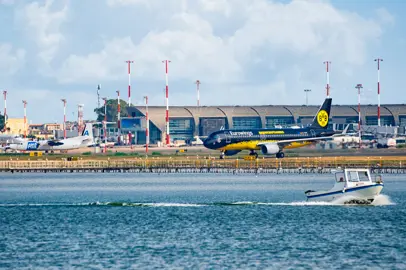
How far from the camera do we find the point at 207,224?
77.4 metres

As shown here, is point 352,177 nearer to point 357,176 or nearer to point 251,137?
point 357,176

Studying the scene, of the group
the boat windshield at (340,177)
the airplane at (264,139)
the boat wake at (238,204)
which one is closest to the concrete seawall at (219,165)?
the airplane at (264,139)

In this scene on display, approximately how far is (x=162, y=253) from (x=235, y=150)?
10894 centimetres

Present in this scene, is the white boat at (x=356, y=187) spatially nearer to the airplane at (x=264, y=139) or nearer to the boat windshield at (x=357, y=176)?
the boat windshield at (x=357, y=176)

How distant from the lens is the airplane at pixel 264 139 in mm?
163625

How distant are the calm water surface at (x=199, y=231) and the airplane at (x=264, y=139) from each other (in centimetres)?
4429

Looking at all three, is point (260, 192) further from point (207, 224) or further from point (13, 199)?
point (207, 224)

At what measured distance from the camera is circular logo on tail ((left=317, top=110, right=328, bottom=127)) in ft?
592

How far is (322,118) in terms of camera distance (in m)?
181

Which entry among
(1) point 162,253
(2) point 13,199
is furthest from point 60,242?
(2) point 13,199

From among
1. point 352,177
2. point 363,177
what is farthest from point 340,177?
point 363,177

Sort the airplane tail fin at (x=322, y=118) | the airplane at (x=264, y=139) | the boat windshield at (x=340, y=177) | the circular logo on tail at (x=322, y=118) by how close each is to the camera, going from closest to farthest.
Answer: the boat windshield at (x=340, y=177) < the airplane at (x=264, y=139) < the airplane tail fin at (x=322, y=118) < the circular logo on tail at (x=322, y=118)

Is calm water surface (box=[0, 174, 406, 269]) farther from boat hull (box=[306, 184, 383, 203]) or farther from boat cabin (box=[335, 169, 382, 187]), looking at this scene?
boat cabin (box=[335, 169, 382, 187])

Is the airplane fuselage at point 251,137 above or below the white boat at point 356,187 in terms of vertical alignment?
above
